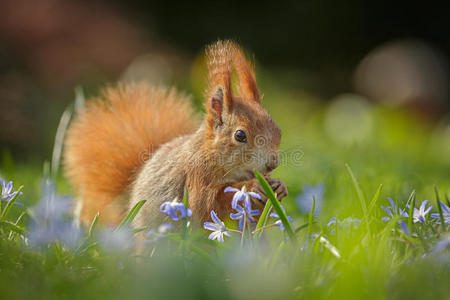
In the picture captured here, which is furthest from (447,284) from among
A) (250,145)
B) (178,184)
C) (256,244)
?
(178,184)

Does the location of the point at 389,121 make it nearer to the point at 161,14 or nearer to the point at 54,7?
the point at 161,14

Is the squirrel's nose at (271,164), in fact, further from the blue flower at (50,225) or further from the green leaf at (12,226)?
the green leaf at (12,226)

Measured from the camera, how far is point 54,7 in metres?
5.98

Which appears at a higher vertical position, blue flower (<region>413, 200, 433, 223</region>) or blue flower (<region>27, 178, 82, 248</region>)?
blue flower (<region>413, 200, 433, 223</region>)

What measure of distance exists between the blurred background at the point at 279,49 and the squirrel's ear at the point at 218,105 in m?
3.75

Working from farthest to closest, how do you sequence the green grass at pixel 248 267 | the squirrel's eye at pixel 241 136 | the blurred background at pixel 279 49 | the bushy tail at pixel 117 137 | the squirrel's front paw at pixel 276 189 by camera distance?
the blurred background at pixel 279 49 → the bushy tail at pixel 117 137 → the squirrel's eye at pixel 241 136 → the squirrel's front paw at pixel 276 189 → the green grass at pixel 248 267

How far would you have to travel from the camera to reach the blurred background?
5648 mm

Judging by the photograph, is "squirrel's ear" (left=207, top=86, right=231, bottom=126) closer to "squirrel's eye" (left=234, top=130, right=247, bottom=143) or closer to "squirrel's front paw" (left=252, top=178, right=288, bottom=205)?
"squirrel's eye" (left=234, top=130, right=247, bottom=143)

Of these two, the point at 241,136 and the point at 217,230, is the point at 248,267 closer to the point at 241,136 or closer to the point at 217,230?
the point at 217,230

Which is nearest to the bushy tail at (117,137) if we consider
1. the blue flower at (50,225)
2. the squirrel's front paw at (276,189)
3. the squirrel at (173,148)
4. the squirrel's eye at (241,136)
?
the squirrel at (173,148)

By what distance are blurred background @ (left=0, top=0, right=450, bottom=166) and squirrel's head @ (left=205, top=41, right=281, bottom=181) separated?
372 cm

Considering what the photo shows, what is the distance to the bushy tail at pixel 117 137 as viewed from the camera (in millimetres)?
2104

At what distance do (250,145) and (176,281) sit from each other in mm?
704

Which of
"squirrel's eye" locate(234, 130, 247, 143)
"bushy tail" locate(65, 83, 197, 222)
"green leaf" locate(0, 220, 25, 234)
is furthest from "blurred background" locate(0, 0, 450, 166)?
"green leaf" locate(0, 220, 25, 234)
